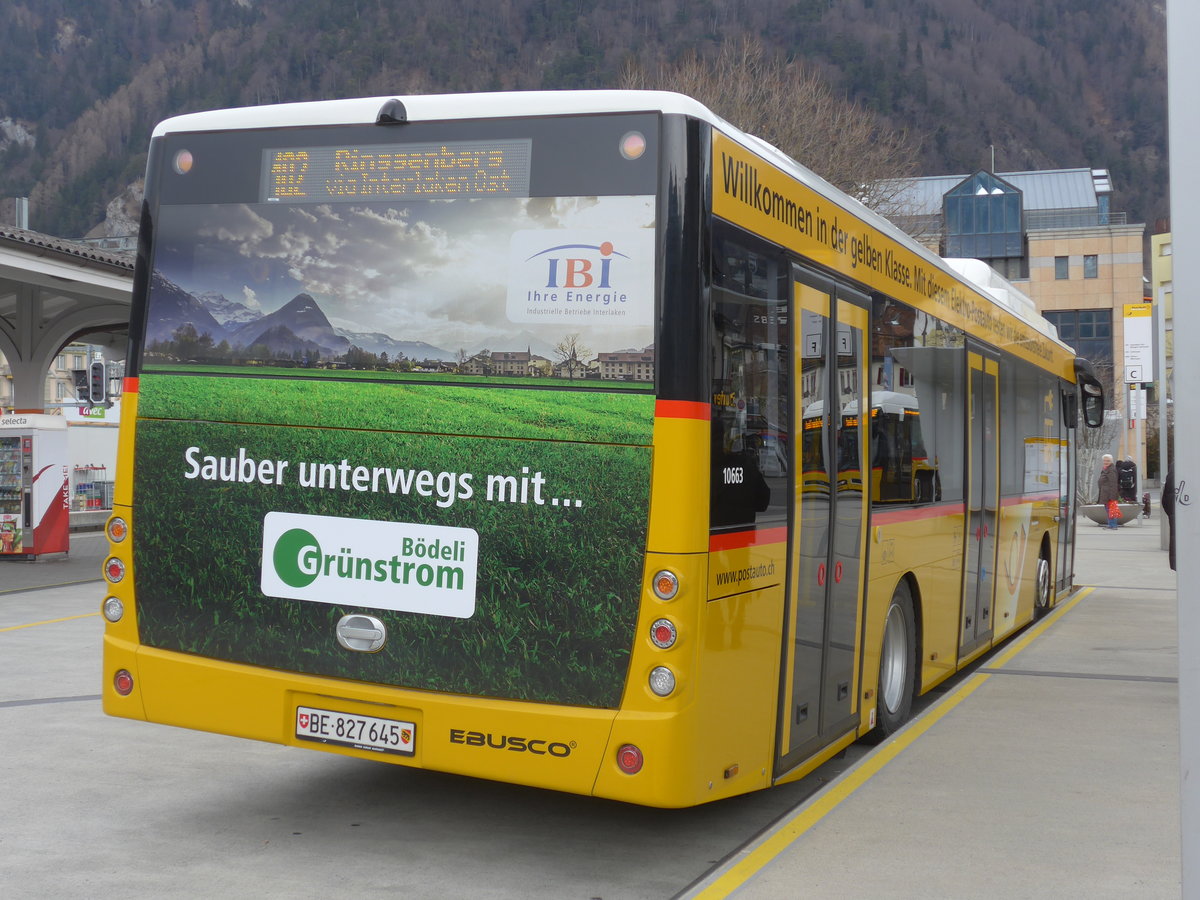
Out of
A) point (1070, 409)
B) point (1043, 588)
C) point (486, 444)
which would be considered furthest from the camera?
point (1070, 409)

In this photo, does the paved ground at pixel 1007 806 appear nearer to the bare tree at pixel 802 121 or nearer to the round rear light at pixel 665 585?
the round rear light at pixel 665 585

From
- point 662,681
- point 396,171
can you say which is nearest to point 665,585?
point 662,681

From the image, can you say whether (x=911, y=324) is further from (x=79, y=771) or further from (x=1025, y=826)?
(x=79, y=771)

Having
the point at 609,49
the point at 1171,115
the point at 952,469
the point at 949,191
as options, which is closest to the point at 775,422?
the point at 1171,115

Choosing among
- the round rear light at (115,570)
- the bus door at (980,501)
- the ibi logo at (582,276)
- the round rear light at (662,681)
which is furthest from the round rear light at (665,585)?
the bus door at (980,501)

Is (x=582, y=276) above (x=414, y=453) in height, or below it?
above

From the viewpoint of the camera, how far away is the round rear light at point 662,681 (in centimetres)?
480

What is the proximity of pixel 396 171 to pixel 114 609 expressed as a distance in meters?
2.24

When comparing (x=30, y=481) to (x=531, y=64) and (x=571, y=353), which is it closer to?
(x=571, y=353)

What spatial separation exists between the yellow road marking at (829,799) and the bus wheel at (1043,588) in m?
3.13

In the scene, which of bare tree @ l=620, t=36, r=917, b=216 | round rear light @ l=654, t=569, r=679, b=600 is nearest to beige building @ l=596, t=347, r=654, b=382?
round rear light @ l=654, t=569, r=679, b=600

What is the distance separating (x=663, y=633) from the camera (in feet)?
15.8

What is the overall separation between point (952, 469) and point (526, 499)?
4.45m

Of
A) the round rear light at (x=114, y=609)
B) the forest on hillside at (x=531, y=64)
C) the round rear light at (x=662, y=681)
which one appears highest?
the forest on hillside at (x=531, y=64)
